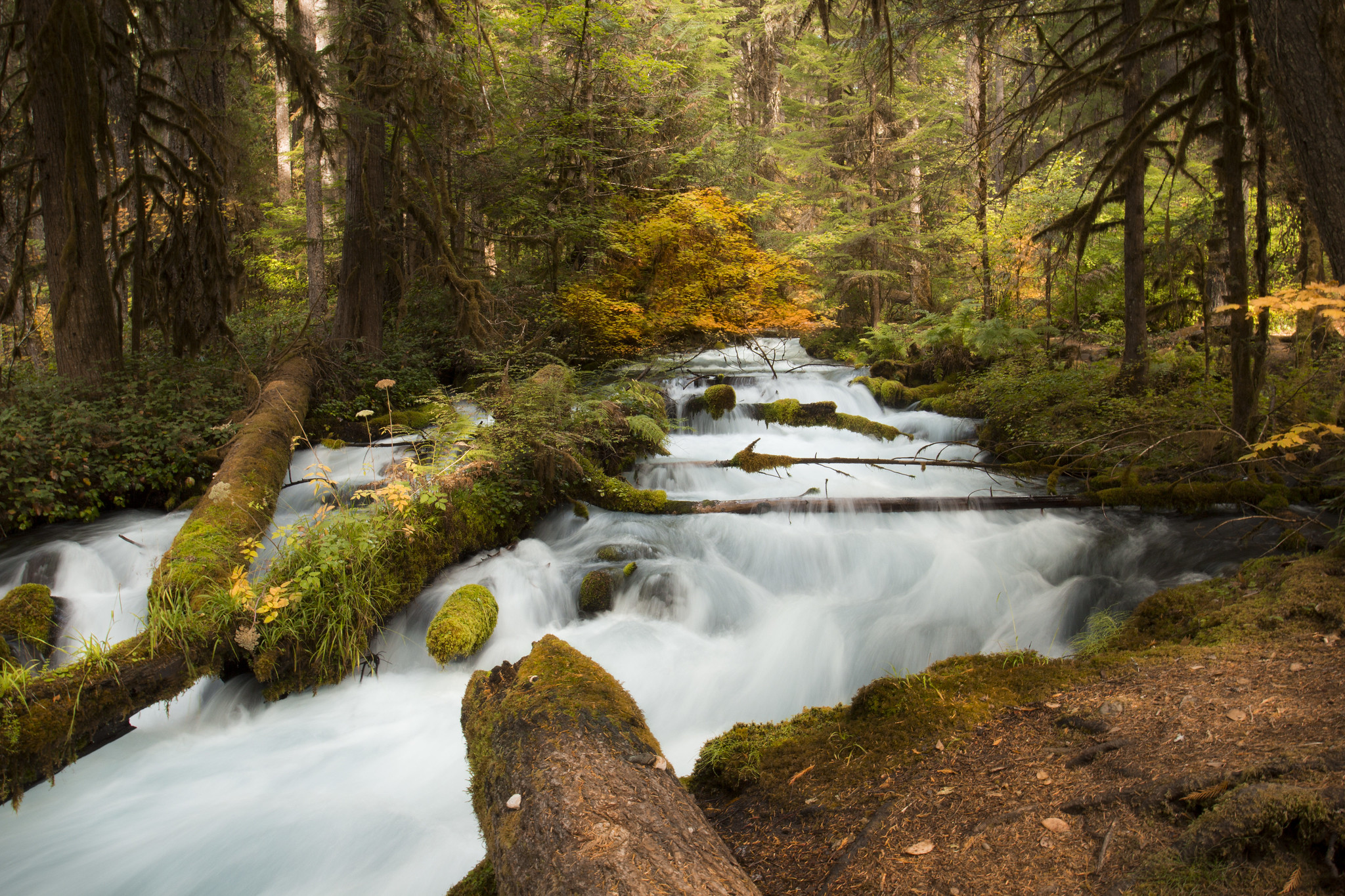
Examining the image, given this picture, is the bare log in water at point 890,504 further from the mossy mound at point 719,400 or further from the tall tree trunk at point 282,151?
the tall tree trunk at point 282,151

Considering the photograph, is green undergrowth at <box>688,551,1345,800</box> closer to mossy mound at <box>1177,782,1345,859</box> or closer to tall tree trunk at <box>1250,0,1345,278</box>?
mossy mound at <box>1177,782,1345,859</box>

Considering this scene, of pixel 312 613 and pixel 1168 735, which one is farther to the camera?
pixel 312 613

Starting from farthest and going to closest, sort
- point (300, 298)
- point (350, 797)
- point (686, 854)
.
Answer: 1. point (300, 298)
2. point (350, 797)
3. point (686, 854)

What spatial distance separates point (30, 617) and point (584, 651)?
4.19 m

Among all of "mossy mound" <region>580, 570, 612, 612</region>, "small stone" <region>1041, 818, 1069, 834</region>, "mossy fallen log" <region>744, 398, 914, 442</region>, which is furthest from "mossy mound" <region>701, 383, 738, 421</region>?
"small stone" <region>1041, 818, 1069, 834</region>

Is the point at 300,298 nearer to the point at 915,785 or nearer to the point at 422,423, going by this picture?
the point at 422,423

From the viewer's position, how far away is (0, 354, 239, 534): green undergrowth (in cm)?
666

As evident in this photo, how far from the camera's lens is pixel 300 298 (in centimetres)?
2025

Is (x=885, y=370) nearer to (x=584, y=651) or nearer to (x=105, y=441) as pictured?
(x=584, y=651)

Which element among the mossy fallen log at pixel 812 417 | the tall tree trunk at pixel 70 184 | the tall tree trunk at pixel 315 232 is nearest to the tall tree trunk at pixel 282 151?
the tall tree trunk at pixel 315 232

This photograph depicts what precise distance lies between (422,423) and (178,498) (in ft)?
9.49

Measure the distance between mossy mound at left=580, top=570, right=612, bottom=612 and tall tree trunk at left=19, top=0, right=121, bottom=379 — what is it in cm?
638

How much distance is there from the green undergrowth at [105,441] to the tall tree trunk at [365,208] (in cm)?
290

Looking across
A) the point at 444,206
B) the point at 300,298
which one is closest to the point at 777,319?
the point at 444,206
